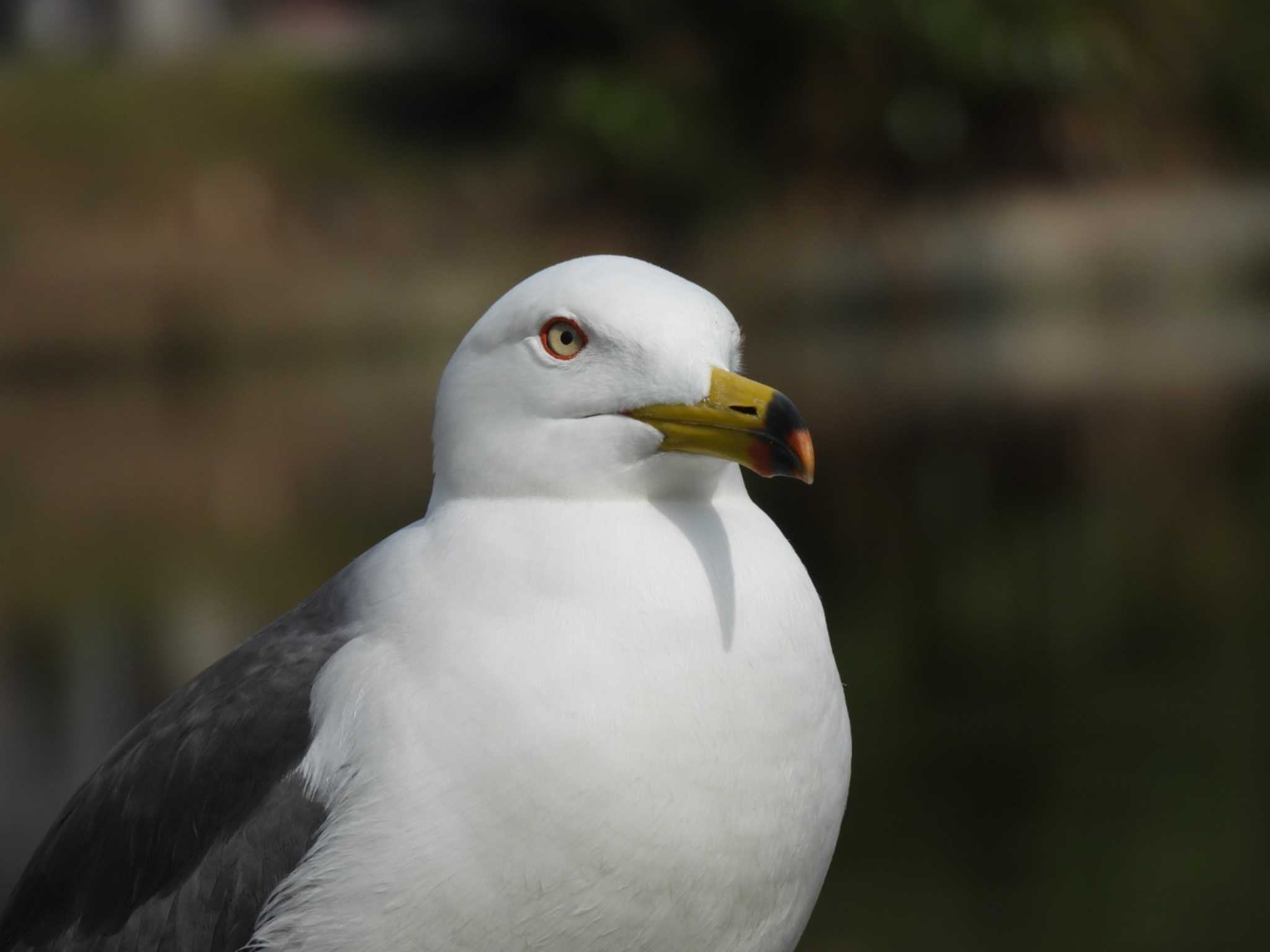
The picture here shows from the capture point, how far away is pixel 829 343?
52.6 feet

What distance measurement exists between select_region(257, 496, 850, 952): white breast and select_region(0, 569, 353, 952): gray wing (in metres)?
0.05

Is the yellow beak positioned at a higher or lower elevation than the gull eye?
lower

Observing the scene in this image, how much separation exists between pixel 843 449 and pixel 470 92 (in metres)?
10.2

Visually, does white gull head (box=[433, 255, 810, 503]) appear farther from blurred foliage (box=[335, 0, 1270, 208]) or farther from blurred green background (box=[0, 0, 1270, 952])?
blurred foliage (box=[335, 0, 1270, 208])

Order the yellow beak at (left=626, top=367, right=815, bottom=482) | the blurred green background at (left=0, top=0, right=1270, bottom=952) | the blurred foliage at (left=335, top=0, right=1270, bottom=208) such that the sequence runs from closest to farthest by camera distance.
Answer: the yellow beak at (left=626, top=367, right=815, bottom=482)
the blurred green background at (left=0, top=0, right=1270, bottom=952)
the blurred foliage at (left=335, top=0, right=1270, bottom=208)

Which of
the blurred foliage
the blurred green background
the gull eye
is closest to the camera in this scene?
the gull eye

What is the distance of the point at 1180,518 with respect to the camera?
7848mm

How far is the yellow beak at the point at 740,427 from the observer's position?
1.97 m

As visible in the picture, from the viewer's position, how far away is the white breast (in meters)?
2.01

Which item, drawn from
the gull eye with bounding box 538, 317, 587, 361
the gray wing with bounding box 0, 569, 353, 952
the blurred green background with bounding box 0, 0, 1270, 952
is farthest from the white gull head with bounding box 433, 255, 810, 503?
the blurred green background with bounding box 0, 0, 1270, 952

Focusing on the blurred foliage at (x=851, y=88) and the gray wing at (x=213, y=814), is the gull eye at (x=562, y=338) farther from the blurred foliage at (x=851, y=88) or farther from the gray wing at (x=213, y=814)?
the blurred foliage at (x=851, y=88)

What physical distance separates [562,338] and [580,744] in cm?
46

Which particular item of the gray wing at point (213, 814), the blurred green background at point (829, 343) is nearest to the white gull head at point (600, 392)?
the gray wing at point (213, 814)

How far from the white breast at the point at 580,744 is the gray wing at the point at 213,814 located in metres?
0.05
